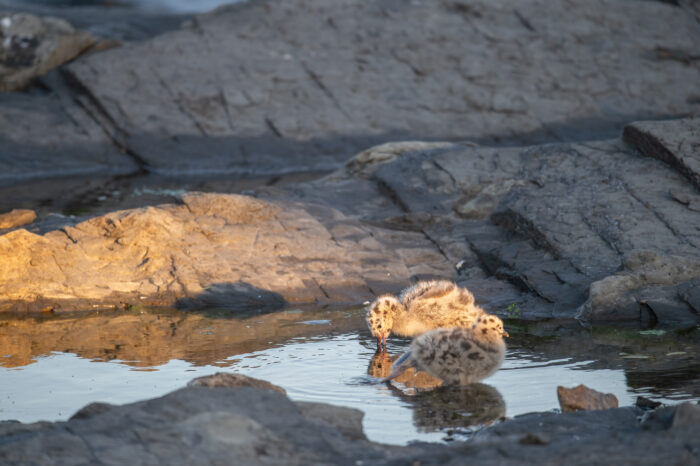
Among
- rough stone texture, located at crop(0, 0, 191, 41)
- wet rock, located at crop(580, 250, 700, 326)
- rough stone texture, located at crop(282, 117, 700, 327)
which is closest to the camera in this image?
wet rock, located at crop(580, 250, 700, 326)

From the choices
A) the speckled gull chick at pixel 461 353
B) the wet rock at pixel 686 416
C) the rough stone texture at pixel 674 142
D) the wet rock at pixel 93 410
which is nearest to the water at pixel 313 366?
the speckled gull chick at pixel 461 353

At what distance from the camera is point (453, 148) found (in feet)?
40.7

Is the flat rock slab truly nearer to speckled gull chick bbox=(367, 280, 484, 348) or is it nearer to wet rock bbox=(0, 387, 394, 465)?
speckled gull chick bbox=(367, 280, 484, 348)

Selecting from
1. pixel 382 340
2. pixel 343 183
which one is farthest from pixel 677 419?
pixel 343 183

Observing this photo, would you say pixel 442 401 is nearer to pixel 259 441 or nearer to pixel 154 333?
pixel 259 441

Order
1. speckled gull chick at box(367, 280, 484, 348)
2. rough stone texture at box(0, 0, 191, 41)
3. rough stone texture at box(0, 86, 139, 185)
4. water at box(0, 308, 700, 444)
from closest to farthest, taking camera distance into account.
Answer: water at box(0, 308, 700, 444) < speckled gull chick at box(367, 280, 484, 348) < rough stone texture at box(0, 86, 139, 185) < rough stone texture at box(0, 0, 191, 41)

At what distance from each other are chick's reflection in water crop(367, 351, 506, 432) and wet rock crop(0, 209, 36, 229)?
Answer: 224 inches

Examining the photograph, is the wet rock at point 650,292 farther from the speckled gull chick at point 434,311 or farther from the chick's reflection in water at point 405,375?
the chick's reflection in water at point 405,375

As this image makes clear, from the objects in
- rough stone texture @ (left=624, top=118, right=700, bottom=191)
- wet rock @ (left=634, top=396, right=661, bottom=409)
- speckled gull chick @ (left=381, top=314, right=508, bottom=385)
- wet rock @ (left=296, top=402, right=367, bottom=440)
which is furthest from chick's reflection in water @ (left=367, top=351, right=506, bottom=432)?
rough stone texture @ (left=624, top=118, right=700, bottom=191)

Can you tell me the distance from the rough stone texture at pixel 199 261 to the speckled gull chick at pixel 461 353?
8.99 feet

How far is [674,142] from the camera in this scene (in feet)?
32.8

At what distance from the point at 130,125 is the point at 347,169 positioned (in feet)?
26.1

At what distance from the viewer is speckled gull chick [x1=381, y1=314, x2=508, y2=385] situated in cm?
627

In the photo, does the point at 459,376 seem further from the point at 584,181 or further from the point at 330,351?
the point at 584,181
